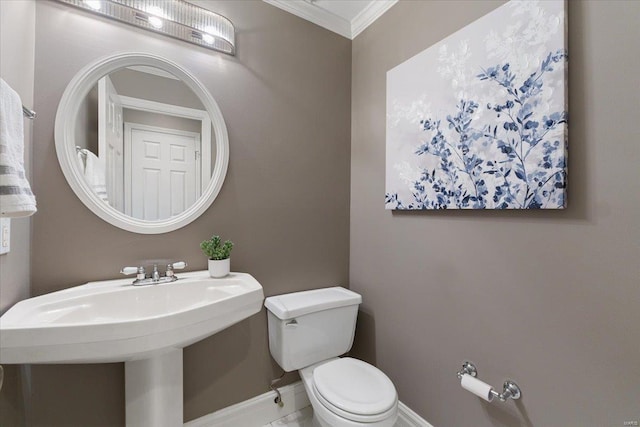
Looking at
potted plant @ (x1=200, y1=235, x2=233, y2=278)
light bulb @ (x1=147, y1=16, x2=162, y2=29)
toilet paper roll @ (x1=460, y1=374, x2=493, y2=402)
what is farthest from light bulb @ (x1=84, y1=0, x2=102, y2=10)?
toilet paper roll @ (x1=460, y1=374, x2=493, y2=402)

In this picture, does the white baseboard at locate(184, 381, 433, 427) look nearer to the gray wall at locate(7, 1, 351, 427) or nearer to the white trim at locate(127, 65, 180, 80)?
the gray wall at locate(7, 1, 351, 427)

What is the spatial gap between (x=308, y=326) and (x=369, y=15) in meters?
1.97

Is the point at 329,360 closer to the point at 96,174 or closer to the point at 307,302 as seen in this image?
the point at 307,302

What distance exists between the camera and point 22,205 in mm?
682

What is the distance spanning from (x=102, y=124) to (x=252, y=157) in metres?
0.70

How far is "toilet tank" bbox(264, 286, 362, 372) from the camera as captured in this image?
1.41m

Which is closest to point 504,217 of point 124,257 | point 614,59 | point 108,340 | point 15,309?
point 614,59

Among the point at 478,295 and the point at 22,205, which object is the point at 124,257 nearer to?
the point at 22,205

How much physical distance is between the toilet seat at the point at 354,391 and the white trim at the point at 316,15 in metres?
2.11

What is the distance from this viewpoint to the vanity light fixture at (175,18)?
1.18 meters

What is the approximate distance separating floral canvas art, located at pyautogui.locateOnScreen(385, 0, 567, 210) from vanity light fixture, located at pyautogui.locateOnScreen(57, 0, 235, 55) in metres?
0.98

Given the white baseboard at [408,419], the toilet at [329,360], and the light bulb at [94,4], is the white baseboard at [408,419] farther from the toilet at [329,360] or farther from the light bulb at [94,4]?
the light bulb at [94,4]

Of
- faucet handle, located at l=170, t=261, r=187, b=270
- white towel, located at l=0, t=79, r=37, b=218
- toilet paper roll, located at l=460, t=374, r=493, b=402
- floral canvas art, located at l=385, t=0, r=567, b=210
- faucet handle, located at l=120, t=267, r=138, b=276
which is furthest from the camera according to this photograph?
faucet handle, located at l=170, t=261, r=187, b=270

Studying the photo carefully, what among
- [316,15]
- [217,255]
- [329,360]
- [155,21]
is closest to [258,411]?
[329,360]
